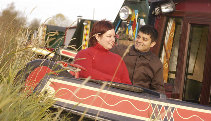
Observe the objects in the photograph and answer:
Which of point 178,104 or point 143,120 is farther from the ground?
point 178,104

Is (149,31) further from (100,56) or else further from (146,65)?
(100,56)

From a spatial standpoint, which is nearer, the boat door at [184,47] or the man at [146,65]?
the man at [146,65]

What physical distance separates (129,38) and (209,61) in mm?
2872

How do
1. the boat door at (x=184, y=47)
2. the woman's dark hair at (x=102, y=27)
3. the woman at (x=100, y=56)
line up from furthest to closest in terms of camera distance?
the boat door at (x=184, y=47)
the woman's dark hair at (x=102, y=27)
the woman at (x=100, y=56)

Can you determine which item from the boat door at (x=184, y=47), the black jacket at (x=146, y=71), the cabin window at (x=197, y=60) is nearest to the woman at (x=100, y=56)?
the black jacket at (x=146, y=71)

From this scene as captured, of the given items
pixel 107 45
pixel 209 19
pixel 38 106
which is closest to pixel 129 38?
pixel 209 19


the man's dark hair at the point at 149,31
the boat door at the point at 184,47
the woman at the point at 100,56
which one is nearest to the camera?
the woman at the point at 100,56

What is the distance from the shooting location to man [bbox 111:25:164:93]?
3934 millimetres

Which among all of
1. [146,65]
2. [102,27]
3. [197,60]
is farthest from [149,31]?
[197,60]

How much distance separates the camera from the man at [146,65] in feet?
12.9

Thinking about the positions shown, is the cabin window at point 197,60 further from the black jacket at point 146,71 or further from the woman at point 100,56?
the woman at point 100,56

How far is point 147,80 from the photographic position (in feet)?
13.1

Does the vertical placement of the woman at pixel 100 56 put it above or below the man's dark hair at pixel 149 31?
below

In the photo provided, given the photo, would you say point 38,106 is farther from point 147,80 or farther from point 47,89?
point 147,80
